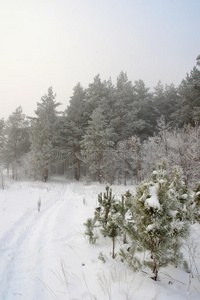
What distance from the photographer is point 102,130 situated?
2489cm

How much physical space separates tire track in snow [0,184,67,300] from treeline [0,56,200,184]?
17.4 meters

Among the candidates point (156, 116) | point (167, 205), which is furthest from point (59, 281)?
point (156, 116)

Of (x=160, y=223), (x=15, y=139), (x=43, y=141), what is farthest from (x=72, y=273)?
(x=15, y=139)

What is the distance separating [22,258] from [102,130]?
21.8 metres

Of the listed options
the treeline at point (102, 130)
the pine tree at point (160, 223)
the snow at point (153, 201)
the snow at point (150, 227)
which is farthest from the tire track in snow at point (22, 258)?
the treeline at point (102, 130)

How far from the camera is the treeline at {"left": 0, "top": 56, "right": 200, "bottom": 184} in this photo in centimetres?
2445

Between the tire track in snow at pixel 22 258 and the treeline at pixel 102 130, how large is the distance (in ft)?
57.2

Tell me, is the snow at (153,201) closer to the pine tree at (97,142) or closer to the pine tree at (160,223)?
the pine tree at (160,223)

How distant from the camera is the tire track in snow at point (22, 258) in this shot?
2908mm

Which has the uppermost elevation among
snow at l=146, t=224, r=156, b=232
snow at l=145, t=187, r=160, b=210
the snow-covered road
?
snow at l=145, t=187, r=160, b=210

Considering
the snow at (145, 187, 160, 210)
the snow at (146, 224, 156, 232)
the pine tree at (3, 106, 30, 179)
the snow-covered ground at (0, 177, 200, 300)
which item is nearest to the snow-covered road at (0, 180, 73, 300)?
the snow-covered ground at (0, 177, 200, 300)

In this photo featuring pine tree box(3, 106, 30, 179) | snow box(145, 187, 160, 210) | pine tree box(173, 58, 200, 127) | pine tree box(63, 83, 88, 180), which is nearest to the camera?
snow box(145, 187, 160, 210)

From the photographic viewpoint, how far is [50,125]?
28312mm

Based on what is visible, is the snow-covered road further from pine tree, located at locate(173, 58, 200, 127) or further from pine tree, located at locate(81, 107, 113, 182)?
pine tree, located at locate(173, 58, 200, 127)
